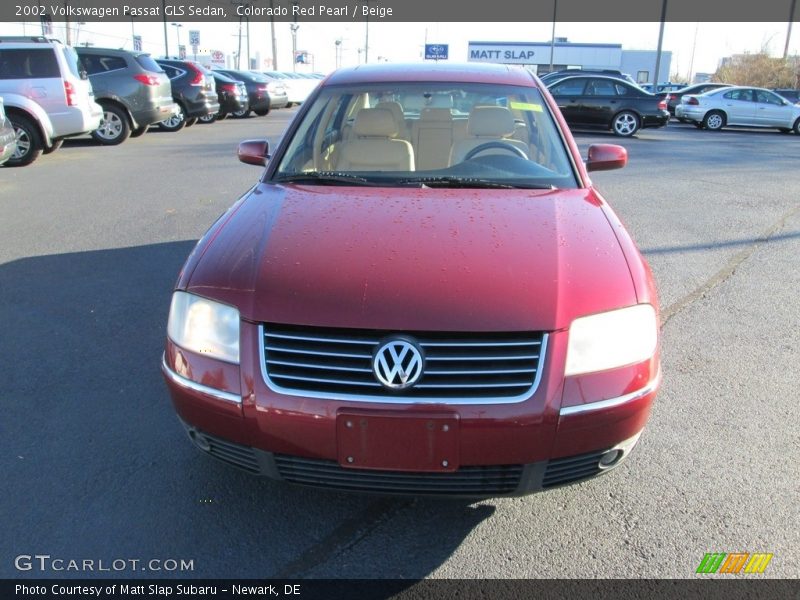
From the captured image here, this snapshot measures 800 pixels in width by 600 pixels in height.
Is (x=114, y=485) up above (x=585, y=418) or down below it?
below

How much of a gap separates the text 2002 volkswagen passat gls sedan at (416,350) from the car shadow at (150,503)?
1.11 ft

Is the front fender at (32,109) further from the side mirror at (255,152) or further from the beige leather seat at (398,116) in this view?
the beige leather seat at (398,116)

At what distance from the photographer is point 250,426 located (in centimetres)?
216

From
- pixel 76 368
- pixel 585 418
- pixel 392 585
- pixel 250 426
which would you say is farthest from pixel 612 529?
pixel 76 368

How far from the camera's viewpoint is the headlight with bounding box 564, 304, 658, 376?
2.15 meters

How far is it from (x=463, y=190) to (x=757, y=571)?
1.90 meters

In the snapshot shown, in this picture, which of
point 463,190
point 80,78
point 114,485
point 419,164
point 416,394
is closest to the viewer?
point 416,394

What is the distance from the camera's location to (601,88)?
1739 cm

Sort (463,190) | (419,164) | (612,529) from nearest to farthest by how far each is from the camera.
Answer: (612,529), (463,190), (419,164)

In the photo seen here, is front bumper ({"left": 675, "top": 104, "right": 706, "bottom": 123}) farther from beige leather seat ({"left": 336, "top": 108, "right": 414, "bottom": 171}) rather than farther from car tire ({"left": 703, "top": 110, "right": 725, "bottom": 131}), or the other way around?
beige leather seat ({"left": 336, "top": 108, "right": 414, "bottom": 171})

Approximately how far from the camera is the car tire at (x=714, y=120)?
2127cm

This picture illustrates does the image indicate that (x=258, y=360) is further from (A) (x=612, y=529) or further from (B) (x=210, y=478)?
(A) (x=612, y=529)

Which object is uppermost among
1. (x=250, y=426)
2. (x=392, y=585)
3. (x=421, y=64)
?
(x=421, y=64)

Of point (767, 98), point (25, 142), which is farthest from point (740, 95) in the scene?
point (25, 142)
